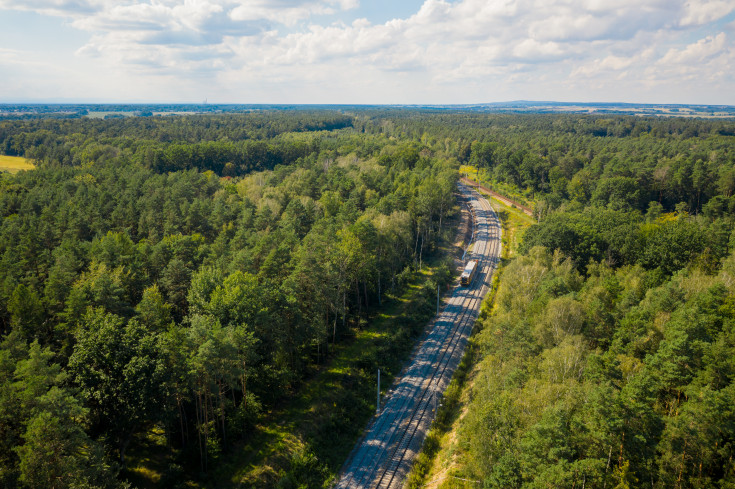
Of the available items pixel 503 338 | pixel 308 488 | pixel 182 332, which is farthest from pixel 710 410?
pixel 182 332

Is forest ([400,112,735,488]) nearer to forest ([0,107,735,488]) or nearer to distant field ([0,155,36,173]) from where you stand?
forest ([0,107,735,488])

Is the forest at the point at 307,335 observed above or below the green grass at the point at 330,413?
above

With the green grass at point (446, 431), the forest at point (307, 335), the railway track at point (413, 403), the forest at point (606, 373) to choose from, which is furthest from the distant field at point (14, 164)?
the forest at point (606, 373)

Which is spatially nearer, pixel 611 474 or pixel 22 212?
pixel 611 474

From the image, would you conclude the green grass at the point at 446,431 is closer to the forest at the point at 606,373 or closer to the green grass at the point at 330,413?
the forest at the point at 606,373

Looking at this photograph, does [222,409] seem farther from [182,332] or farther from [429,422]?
[429,422]

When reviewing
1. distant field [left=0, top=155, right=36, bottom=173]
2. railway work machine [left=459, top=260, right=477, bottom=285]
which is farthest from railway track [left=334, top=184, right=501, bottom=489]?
distant field [left=0, top=155, right=36, bottom=173]
